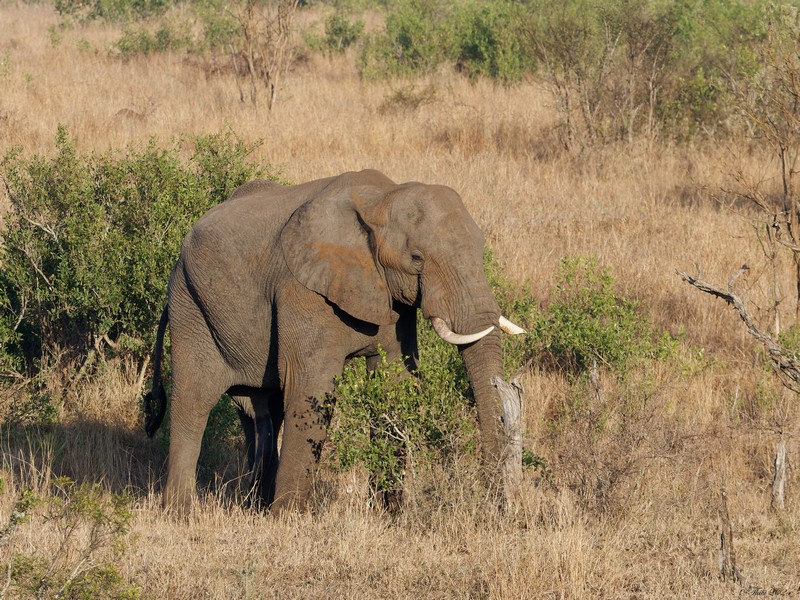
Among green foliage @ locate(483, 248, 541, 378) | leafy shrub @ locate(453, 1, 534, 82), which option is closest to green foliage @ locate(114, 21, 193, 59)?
leafy shrub @ locate(453, 1, 534, 82)

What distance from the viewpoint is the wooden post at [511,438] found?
630 cm

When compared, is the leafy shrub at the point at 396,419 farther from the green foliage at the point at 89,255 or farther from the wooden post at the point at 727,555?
the green foliage at the point at 89,255

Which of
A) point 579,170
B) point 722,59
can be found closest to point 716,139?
point 579,170

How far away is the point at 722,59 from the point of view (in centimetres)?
1845

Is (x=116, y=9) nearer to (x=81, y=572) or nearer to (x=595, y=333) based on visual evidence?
(x=595, y=333)

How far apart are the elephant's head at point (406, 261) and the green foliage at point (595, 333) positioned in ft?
9.62

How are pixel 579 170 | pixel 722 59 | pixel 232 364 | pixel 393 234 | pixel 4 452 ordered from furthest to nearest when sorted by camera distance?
pixel 722 59, pixel 579 170, pixel 4 452, pixel 232 364, pixel 393 234

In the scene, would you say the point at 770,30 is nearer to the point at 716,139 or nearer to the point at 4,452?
the point at 716,139

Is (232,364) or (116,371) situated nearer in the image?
(232,364)

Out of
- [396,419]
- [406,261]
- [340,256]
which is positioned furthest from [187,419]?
[406,261]

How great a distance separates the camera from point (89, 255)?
9320 millimetres

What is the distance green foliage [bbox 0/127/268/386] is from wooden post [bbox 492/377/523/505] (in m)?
3.72

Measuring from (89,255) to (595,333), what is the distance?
3.87 metres

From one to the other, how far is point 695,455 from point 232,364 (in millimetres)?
2825
